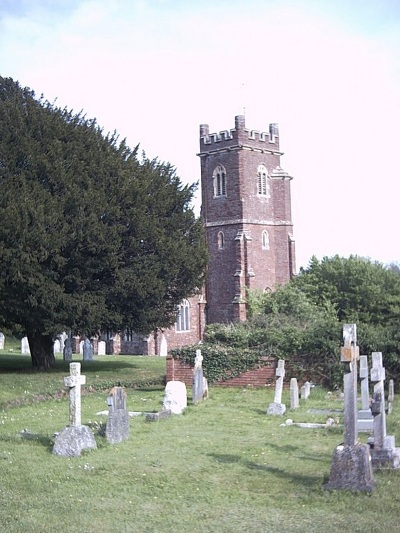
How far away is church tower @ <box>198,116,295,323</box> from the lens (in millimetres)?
52406

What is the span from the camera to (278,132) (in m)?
57.0

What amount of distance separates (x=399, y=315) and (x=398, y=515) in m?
31.3

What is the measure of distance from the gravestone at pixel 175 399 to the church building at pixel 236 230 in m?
32.4

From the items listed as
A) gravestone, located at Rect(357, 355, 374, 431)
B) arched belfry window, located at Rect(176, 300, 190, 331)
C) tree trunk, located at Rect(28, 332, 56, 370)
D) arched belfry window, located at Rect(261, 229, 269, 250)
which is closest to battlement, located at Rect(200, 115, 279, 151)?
arched belfry window, located at Rect(261, 229, 269, 250)

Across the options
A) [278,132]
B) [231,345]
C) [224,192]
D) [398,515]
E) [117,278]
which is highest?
[278,132]

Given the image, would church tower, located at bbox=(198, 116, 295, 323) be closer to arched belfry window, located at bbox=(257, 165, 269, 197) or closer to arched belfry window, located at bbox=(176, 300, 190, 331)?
arched belfry window, located at bbox=(257, 165, 269, 197)

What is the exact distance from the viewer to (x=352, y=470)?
958 cm

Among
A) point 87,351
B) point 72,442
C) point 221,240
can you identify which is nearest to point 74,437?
point 72,442

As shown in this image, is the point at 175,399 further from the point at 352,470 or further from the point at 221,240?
the point at 221,240

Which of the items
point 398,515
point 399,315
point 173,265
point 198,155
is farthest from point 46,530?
point 198,155

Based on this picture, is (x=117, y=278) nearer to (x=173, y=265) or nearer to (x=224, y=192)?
(x=173, y=265)

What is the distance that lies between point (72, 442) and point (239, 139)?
43.6m

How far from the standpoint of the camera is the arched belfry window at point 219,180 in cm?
5441

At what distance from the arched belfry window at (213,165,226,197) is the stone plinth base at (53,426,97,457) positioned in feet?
139
